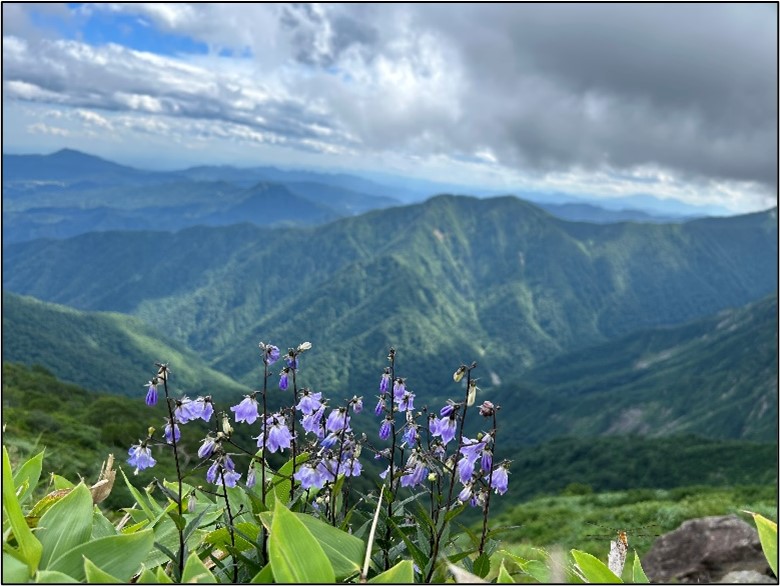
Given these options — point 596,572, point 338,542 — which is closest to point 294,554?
point 338,542

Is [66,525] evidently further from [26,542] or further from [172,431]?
[172,431]

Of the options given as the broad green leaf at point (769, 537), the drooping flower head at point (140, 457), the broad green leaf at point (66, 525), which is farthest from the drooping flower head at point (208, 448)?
the broad green leaf at point (769, 537)

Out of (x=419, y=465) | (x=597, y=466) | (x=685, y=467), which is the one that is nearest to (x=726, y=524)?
(x=419, y=465)

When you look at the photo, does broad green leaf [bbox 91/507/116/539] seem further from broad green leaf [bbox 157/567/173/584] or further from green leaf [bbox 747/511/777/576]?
green leaf [bbox 747/511/777/576]

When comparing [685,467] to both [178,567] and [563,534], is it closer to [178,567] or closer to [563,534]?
[563,534]

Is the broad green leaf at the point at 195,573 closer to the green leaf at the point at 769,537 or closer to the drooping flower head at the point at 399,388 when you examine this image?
the drooping flower head at the point at 399,388
